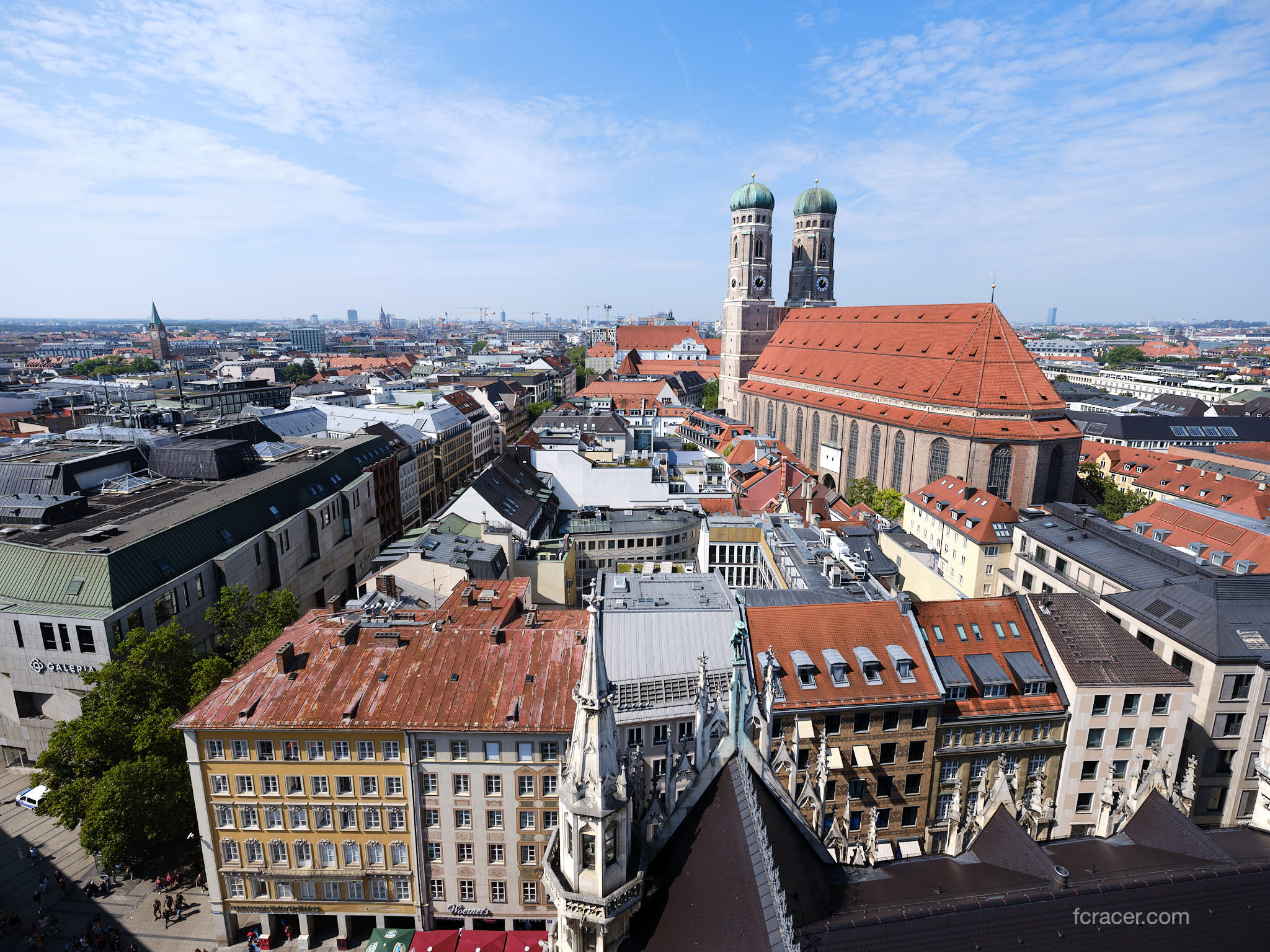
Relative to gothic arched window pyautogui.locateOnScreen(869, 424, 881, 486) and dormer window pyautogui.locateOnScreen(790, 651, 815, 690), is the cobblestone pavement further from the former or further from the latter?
gothic arched window pyautogui.locateOnScreen(869, 424, 881, 486)

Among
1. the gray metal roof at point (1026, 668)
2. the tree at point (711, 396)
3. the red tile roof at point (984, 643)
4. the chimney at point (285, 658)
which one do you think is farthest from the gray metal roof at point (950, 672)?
the tree at point (711, 396)

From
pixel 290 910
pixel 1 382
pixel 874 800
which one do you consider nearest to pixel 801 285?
pixel 874 800

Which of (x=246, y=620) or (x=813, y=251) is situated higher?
(x=813, y=251)

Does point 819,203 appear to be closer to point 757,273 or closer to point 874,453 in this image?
point 757,273

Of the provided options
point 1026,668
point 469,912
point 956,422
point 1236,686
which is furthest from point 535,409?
point 1236,686

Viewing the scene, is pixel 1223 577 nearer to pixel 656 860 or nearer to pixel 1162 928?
pixel 1162 928

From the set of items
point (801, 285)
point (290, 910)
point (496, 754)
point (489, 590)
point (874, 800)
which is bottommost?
point (290, 910)

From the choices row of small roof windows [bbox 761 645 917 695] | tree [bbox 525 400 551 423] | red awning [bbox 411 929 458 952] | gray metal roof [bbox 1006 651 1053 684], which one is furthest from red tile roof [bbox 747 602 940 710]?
tree [bbox 525 400 551 423]

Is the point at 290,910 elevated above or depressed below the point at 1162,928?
below
